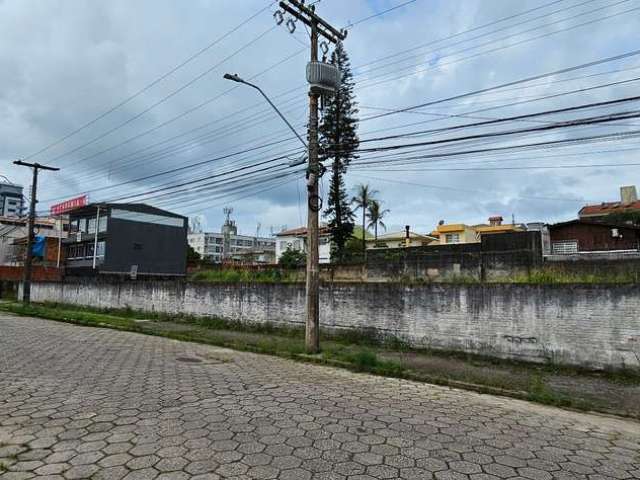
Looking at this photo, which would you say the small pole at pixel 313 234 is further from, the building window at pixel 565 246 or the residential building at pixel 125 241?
the residential building at pixel 125 241

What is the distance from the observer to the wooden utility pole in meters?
9.31

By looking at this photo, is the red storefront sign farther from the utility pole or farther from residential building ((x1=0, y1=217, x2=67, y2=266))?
the utility pole

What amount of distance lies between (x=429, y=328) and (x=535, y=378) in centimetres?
270

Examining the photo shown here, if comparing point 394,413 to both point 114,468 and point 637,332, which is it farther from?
point 637,332

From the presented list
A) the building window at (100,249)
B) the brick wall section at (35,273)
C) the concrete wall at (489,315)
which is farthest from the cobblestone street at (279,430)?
the building window at (100,249)

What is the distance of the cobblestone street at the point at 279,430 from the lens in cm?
340

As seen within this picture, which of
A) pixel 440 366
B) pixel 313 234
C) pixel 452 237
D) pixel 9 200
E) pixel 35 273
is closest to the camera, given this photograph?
pixel 440 366

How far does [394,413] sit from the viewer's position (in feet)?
16.5

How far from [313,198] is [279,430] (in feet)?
20.0

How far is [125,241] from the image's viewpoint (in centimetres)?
3703

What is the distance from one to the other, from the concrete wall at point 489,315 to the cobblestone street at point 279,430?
2524 millimetres

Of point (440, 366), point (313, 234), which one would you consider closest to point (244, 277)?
point (313, 234)

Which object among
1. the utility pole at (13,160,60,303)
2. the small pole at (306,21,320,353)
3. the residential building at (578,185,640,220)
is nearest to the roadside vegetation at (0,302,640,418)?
the small pole at (306,21,320,353)

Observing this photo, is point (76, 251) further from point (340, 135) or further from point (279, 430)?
point (279, 430)
